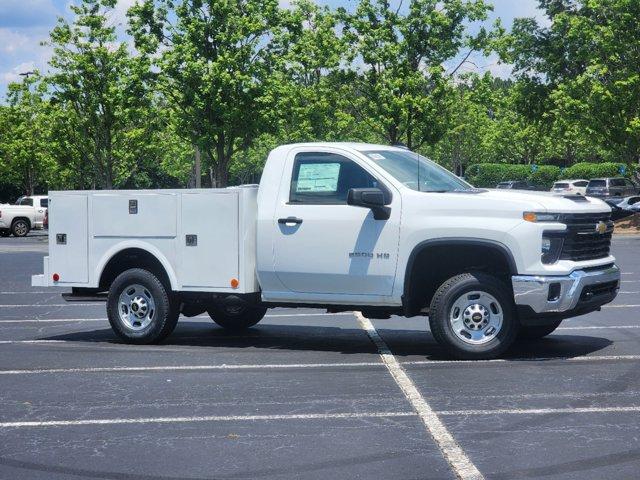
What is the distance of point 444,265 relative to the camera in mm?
10195

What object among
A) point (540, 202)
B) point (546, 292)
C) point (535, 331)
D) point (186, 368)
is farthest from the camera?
point (535, 331)

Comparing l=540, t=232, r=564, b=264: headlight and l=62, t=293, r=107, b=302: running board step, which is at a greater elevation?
l=540, t=232, r=564, b=264: headlight

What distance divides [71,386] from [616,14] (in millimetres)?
38276

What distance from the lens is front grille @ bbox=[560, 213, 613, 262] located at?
9531mm

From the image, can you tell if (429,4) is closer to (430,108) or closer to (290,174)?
(430,108)

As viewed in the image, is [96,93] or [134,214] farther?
[96,93]

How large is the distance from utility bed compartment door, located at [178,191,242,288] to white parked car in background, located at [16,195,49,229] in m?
38.9

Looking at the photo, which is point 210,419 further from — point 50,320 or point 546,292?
point 50,320

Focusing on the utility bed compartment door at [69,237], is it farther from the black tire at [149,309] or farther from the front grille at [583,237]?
the front grille at [583,237]

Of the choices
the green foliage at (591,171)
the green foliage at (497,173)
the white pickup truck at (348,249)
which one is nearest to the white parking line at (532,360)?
the white pickup truck at (348,249)

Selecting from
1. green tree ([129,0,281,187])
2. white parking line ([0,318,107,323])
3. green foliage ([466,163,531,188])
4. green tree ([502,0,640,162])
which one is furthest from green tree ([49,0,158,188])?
green foliage ([466,163,531,188])

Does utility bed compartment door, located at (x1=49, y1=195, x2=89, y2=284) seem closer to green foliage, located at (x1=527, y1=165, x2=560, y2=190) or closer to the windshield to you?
the windshield

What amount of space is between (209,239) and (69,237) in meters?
1.79

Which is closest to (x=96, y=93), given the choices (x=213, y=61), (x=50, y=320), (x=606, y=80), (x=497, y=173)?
(x=213, y=61)
